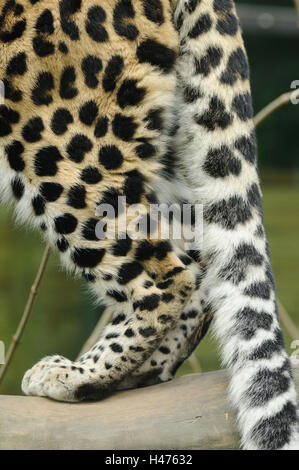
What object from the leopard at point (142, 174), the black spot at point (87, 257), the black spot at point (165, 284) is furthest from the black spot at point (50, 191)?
the black spot at point (165, 284)

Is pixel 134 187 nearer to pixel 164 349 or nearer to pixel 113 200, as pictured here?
pixel 113 200

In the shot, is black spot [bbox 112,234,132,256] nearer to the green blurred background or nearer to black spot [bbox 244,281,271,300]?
black spot [bbox 244,281,271,300]

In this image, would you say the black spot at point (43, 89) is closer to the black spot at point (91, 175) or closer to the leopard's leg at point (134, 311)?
the black spot at point (91, 175)

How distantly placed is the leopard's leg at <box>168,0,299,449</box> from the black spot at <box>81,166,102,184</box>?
0.40 m

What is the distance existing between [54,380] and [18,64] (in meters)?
1.23

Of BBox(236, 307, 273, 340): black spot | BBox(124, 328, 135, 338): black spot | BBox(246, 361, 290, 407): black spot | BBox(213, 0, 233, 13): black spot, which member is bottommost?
BBox(246, 361, 290, 407): black spot

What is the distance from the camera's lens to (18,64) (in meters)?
3.33

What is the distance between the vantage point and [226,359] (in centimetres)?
337

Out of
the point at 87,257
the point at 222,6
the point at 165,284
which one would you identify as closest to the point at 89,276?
the point at 87,257

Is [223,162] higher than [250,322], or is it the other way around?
[223,162]

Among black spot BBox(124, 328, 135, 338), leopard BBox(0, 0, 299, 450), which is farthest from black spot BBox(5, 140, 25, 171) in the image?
black spot BBox(124, 328, 135, 338)

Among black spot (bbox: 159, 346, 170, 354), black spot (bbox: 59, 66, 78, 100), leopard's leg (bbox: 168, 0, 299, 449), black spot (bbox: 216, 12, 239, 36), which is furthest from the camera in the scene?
black spot (bbox: 159, 346, 170, 354)

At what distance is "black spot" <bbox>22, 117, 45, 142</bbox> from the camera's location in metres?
3.37

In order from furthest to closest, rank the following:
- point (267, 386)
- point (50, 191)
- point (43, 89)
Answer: point (50, 191), point (43, 89), point (267, 386)
